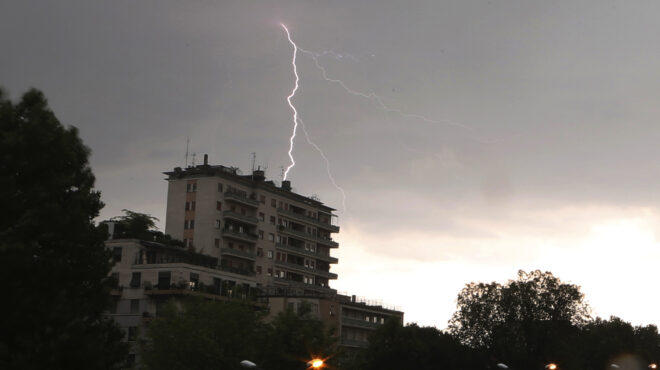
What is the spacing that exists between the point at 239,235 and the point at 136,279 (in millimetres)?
26357

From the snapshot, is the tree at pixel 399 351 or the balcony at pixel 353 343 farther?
the balcony at pixel 353 343

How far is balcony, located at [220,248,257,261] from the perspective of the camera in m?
123

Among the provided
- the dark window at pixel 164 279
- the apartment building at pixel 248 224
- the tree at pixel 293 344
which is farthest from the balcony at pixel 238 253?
the tree at pixel 293 344

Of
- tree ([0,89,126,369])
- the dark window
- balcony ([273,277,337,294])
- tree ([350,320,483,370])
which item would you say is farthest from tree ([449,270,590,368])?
tree ([0,89,126,369])

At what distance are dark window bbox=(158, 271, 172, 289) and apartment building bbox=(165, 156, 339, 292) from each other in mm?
13198

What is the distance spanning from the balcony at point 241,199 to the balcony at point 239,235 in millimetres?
4338

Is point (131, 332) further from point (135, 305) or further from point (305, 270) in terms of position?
point (305, 270)

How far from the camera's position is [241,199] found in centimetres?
12762

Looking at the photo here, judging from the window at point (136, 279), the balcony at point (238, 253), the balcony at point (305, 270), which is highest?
the balcony at point (238, 253)

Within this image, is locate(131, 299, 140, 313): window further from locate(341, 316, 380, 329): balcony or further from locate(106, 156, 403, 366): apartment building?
locate(341, 316, 380, 329): balcony

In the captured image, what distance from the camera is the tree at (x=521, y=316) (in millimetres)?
117562

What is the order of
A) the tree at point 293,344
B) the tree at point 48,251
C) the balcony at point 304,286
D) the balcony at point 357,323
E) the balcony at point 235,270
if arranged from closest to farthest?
the tree at point 48,251 < the tree at point 293,344 < the balcony at point 235,270 < the balcony at point 357,323 < the balcony at point 304,286

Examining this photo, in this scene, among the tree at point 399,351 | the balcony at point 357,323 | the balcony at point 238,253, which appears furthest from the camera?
the balcony at point 357,323

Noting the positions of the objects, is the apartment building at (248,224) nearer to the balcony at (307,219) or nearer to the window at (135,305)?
the balcony at (307,219)
